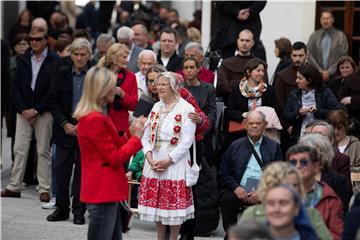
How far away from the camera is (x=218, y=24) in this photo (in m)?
15.7

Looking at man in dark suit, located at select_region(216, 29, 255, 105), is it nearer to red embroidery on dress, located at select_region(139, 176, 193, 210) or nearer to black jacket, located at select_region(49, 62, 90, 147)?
black jacket, located at select_region(49, 62, 90, 147)

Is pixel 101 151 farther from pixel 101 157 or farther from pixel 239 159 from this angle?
pixel 239 159

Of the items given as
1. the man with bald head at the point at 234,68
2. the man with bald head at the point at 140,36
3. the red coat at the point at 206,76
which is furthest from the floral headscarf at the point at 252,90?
the man with bald head at the point at 140,36

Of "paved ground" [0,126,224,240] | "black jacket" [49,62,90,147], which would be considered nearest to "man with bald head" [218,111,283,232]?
"paved ground" [0,126,224,240]

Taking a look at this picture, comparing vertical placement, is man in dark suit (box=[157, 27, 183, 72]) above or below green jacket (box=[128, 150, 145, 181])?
above

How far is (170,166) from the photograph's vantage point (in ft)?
35.7

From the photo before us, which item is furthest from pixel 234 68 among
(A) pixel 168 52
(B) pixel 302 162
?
(B) pixel 302 162

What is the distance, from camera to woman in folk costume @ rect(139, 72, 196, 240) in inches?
427

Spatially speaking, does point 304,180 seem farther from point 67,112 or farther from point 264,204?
point 67,112

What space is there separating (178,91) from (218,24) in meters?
4.89

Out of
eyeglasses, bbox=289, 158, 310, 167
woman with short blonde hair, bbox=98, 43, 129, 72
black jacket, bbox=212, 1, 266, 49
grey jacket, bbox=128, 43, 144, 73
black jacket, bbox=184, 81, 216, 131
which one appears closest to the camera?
eyeglasses, bbox=289, 158, 310, 167

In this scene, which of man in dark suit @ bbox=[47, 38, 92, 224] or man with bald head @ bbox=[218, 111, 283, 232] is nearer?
man with bald head @ bbox=[218, 111, 283, 232]

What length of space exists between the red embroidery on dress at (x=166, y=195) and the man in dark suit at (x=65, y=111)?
1.85 meters

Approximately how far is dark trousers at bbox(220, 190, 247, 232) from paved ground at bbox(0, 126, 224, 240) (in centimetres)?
98
